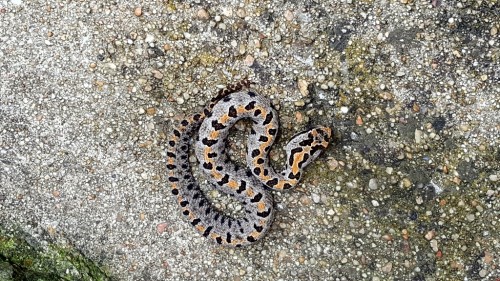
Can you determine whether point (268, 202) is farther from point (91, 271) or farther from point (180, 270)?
point (91, 271)

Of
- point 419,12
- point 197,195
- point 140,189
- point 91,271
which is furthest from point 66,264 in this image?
point 419,12

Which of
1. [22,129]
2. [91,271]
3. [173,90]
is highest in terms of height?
[173,90]

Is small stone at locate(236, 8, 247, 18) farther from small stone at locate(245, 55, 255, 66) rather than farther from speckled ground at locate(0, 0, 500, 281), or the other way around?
small stone at locate(245, 55, 255, 66)

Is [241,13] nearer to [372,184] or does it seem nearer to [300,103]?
[300,103]

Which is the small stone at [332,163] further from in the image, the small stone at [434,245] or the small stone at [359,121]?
the small stone at [434,245]

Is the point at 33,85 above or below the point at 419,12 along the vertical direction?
below

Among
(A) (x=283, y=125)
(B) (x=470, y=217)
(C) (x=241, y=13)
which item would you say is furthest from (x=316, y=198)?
(C) (x=241, y=13)

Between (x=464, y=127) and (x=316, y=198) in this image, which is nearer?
(x=464, y=127)
